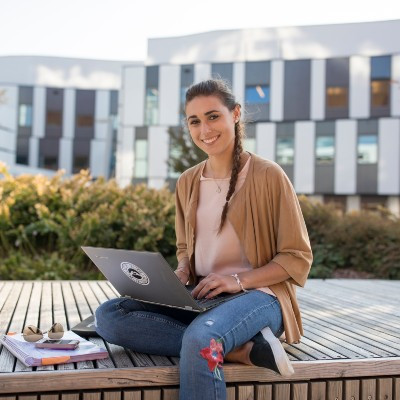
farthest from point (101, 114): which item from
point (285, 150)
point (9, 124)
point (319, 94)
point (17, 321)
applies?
point (17, 321)

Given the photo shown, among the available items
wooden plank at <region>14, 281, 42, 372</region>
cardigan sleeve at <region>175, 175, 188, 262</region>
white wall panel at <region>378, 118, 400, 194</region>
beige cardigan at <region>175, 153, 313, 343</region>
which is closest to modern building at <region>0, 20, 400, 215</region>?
white wall panel at <region>378, 118, 400, 194</region>

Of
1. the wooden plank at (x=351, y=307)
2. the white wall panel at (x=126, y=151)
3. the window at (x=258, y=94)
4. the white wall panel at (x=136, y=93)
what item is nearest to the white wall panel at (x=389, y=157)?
the window at (x=258, y=94)

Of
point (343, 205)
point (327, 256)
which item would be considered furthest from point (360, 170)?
point (327, 256)

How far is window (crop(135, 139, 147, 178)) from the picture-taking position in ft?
98.5

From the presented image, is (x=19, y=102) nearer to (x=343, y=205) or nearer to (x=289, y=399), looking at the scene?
(x=343, y=205)

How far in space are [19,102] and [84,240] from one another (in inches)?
1335

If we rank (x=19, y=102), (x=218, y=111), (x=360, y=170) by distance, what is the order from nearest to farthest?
(x=218, y=111)
(x=360, y=170)
(x=19, y=102)

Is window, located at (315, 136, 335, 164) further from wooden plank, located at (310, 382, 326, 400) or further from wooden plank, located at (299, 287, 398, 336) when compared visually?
wooden plank, located at (310, 382, 326, 400)

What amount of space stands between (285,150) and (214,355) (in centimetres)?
2710

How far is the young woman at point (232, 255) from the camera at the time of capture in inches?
106

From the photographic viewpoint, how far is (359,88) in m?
28.3

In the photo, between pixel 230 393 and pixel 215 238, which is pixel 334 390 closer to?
pixel 230 393

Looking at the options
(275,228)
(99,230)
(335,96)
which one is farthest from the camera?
(335,96)

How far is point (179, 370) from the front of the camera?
2627 millimetres
